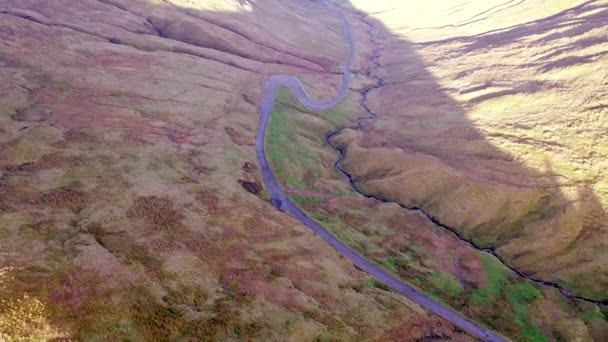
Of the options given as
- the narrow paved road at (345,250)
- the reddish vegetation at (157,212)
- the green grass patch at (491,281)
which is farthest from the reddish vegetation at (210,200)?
the green grass patch at (491,281)

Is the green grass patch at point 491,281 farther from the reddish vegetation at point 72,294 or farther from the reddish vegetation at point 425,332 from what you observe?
the reddish vegetation at point 72,294

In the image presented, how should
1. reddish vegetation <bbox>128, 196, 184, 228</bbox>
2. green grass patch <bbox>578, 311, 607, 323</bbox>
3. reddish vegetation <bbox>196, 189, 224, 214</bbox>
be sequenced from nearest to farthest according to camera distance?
reddish vegetation <bbox>128, 196, 184, 228</bbox>
green grass patch <bbox>578, 311, 607, 323</bbox>
reddish vegetation <bbox>196, 189, 224, 214</bbox>

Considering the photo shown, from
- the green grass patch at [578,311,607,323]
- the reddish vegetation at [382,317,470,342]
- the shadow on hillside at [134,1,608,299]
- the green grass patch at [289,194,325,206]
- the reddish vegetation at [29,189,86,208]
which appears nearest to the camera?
the reddish vegetation at [382,317,470,342]

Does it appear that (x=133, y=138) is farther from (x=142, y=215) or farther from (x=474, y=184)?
(x=474, y=184)

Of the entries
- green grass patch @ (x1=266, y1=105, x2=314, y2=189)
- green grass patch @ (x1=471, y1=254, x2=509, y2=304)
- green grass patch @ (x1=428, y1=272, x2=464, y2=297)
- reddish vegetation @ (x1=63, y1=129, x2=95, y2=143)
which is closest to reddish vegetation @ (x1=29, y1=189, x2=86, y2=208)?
reddish vegetation @ (x1=63, y1=129, x2=95, y2=143)

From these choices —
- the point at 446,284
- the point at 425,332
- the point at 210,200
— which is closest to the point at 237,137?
the point at 210,200

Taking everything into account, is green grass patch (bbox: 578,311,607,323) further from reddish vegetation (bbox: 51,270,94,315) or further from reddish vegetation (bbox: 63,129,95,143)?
reddish vegetation (bbox: 63,129,95,143)

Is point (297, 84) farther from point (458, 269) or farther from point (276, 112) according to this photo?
→ point (458, 269)
